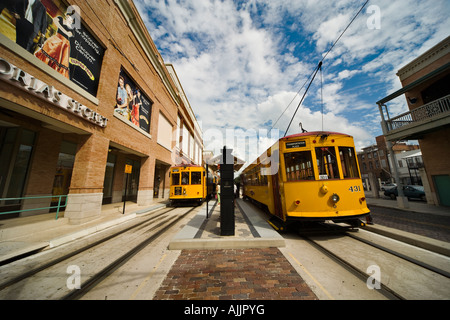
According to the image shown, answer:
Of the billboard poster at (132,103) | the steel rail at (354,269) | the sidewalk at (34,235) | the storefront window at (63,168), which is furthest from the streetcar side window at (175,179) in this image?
the steel rail at (354,269)

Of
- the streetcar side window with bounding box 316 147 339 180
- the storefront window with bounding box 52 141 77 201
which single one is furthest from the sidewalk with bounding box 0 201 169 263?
the streetcar side window with bounding box 316 147 339 180

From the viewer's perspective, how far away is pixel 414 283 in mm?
2594

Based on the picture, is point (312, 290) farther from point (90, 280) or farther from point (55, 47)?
point (55, 47)

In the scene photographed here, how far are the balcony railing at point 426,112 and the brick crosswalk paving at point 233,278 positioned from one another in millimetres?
12457

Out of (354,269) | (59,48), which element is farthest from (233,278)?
(59,48)

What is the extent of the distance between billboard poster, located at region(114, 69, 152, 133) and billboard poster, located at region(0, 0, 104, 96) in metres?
1.72

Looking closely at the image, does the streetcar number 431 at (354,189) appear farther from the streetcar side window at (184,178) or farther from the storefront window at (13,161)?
the storefront window at (13,161)

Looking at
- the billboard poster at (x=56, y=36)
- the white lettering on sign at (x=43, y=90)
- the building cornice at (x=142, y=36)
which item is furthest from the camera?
the building cornice at (x=142, y=36)

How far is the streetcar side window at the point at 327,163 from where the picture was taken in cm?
488

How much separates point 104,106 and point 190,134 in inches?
824

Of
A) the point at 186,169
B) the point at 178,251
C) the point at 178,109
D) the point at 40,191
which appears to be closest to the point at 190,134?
the point at 178,109

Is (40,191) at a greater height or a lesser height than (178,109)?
lesser

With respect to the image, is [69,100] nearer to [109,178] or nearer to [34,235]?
[34,235]

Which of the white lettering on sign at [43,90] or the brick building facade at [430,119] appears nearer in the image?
the white lettering on sign at [43,90]
